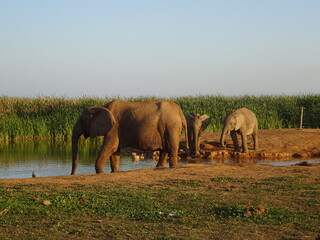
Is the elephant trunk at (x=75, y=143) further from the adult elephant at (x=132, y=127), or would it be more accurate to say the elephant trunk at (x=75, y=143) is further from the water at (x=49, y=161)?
the water at (x=49, y=161)

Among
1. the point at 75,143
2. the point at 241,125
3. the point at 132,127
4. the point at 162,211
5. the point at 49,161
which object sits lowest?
the point at 49,161

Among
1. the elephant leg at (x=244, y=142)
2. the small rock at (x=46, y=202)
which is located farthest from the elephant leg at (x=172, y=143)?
the elephant leg at (x=244, y=142)

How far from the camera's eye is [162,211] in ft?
33.0

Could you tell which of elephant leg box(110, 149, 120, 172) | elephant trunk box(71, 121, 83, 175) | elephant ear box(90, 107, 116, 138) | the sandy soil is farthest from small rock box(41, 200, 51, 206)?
elephant leg box(110, 149, 120, 172)

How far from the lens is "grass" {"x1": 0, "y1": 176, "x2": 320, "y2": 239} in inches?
342

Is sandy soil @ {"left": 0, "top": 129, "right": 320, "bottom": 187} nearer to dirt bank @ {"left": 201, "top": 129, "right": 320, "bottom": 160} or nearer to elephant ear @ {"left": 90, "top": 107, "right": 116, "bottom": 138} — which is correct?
elephant ear @ {"left": 90, "top": 107, "right": 116, "bottom": 138}

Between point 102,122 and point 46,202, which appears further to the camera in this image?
point 102,122

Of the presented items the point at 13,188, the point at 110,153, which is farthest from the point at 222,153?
the point at 13,188

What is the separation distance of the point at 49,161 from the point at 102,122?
817 cm

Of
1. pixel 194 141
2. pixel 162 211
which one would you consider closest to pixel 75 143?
pixel 162 211

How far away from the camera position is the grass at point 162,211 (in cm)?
868

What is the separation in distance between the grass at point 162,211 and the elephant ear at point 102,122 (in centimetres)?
363

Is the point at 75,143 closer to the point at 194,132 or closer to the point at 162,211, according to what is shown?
the point at 162,211

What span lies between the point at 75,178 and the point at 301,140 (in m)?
17.3
